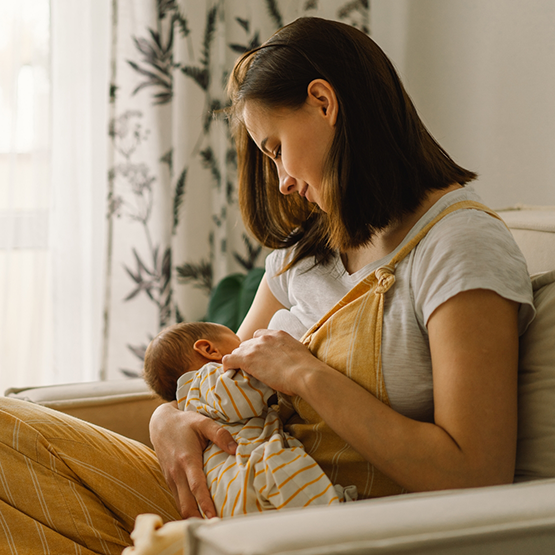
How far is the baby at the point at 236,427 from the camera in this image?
2.58ft

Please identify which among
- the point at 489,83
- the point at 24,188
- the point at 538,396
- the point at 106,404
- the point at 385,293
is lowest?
the point at 106,404

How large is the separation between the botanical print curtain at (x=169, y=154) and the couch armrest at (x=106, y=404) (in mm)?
936

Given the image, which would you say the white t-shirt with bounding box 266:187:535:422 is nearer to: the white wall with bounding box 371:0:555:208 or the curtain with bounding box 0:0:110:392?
the white wall with bounding box 371:0:555:208

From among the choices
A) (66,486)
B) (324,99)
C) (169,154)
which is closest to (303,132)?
(324,99)

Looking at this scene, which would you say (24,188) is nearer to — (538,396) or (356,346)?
(356,346)

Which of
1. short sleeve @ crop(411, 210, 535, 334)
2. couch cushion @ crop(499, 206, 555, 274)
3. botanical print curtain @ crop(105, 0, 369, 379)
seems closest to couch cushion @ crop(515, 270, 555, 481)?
short sleeve @ crop(411, 210, 535, 334)

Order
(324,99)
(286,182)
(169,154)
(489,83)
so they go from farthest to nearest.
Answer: (169,154) < (489,83) < (286,182) < (324,99)

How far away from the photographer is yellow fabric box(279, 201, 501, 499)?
843 mm

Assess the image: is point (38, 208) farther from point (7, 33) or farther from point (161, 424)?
point (161, 424)

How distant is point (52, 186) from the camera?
2.33m

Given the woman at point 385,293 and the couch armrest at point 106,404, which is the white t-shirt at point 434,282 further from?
the couch armrest at point 106,404

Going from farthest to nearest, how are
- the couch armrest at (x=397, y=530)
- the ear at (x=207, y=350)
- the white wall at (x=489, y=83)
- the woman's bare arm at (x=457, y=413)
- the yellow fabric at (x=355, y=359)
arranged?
the white wall at (x=489, y=83)
the ear at (x=207, y=350)
the yellow fabric at (x=355, y=359)
the woman's bare arm at (x=457, y=413)
the couch armrest at (x=397, y=530)

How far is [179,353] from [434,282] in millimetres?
587

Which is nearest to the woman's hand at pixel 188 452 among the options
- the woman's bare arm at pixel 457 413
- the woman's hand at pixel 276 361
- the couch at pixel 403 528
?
the woman's hand at pixel 276 361
